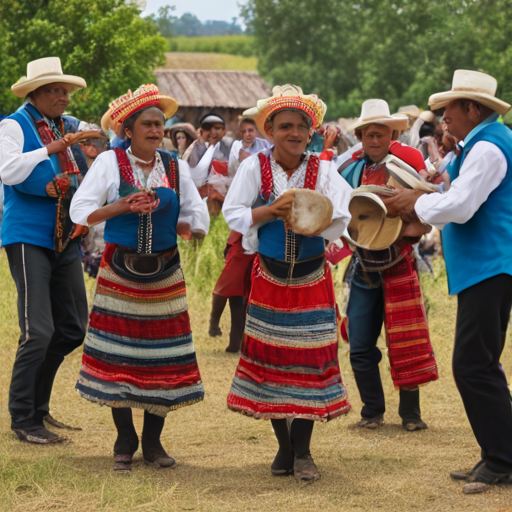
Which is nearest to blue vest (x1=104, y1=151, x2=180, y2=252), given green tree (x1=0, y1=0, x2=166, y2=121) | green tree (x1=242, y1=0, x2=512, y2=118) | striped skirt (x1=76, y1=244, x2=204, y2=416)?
striped skirt (x1=76, y1=244, x2=204, y2=416)

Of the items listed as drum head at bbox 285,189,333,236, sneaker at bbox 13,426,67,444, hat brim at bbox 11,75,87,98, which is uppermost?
hat brim at bbox 11,75,87,98

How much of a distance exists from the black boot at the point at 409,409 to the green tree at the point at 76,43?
598 inches

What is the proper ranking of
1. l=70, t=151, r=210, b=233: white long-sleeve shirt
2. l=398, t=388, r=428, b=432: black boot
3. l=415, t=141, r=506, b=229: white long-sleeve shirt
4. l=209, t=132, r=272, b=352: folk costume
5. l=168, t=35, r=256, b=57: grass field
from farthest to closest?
l=168, t=35, r=256, b=57: grass field → l=209, t=132, r=272, b=352: folk costume → l=398, t=388, r=428, b=432: black boot → l=70, t=151, r=210, b=233: white long-sleeve shirt → l=415, t=141, r=506, b=229: white long-sleeve shirt

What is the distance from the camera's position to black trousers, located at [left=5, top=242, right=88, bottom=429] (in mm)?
5664

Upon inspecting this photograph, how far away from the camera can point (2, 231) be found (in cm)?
577

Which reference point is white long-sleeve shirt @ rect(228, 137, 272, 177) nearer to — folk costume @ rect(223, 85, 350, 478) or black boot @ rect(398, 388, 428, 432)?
black boot @ rect(398, 388, 428, 432)

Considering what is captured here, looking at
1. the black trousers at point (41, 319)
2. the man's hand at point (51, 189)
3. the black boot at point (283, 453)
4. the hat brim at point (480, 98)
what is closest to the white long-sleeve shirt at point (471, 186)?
the hat brim at point (480, 98)

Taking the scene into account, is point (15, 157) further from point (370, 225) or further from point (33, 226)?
point (370, 225)

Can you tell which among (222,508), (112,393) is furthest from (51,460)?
(222,508)

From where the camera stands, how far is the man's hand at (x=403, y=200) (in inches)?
197

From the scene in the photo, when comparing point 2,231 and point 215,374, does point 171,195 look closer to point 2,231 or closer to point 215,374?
point 2,231

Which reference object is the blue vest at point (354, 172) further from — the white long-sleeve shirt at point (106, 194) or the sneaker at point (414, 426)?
the sneaker at point (414, 426)

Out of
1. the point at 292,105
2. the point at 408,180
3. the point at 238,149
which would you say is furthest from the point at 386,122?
the point at 238,149

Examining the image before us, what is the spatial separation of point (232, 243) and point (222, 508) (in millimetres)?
4163
